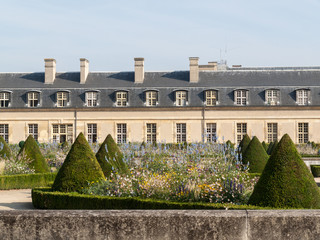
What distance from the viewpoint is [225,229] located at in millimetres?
4582

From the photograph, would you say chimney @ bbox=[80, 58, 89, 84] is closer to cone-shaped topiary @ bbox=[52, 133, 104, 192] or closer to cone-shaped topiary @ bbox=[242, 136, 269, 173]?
cone-shaped topiary @ bbox=[242, 136, 269, 173]

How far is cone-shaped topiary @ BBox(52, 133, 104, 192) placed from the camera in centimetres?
982

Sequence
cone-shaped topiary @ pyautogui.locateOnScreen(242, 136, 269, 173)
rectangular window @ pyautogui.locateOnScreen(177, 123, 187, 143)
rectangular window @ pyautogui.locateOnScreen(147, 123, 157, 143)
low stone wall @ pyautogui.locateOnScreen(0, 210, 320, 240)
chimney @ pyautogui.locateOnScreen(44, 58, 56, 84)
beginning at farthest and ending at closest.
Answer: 1. chimney @ pyautogui.locateOnScreen(44, 58, 56, 84)
2. rectangular window @ pyautogui.locateOnScreen(147, 123, 157, 143)
3. rectangular window @ pyautogui.locateOnScreen(177, 123, 187, 143)
4. cone-shaped topiary @ pyautogui.locateOnScreen(242, 136, 269, 173)
5. low stone wall @ pyautogui.locateOnScreen(0, 210, 320, 240)

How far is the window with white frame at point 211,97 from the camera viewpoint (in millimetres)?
33062

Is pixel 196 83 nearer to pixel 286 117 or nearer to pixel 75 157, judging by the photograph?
pixel 286 117

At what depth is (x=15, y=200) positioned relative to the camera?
37.0 ft

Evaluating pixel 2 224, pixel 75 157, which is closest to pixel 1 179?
pixel 75 157

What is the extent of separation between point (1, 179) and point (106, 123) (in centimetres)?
2048

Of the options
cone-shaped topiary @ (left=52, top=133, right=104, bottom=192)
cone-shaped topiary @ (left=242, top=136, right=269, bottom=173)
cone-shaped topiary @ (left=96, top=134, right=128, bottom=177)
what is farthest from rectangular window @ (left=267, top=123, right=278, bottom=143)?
cone-shaped topiary @ (left=52, top=133, right=104, bottom=192)

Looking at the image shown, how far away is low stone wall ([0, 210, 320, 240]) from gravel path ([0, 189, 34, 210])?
5.63 metres

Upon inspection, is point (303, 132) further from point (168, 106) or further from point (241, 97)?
point (168, 106)

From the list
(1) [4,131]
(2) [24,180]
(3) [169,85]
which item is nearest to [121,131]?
(3) [169,85]

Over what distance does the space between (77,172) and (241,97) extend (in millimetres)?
24182

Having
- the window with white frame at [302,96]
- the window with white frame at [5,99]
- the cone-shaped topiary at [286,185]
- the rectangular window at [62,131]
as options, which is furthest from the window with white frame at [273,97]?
the cone-shaped topiary at [286,185]
